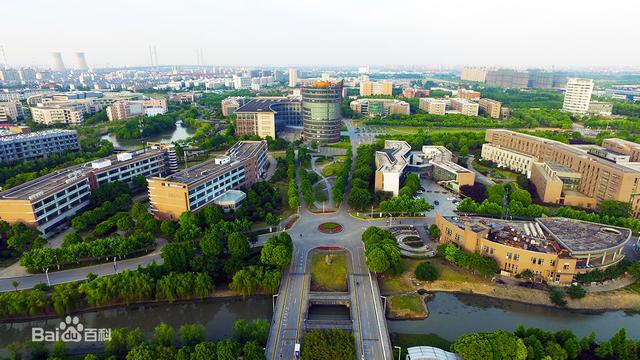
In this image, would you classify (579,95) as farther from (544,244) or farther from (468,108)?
(544,244)

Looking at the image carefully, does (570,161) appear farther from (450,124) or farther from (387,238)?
(450,124)

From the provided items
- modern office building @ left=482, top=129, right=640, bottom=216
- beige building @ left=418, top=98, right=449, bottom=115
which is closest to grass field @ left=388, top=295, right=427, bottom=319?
modern office building @ left=482, top=129, right=640, bottom=216

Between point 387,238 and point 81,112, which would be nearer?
point 387,238

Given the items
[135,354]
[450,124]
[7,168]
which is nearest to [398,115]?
[450,124]

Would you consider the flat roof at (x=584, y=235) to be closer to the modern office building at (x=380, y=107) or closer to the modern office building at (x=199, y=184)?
the modern office building at (x=199, y=184)

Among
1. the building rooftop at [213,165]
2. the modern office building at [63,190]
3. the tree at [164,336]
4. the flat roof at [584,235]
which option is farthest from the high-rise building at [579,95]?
the tree at [164,336]

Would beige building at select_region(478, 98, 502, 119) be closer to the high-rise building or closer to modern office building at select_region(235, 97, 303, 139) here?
the high-rise building

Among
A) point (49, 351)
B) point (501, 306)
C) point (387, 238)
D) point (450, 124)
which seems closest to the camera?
point (49, 351)
